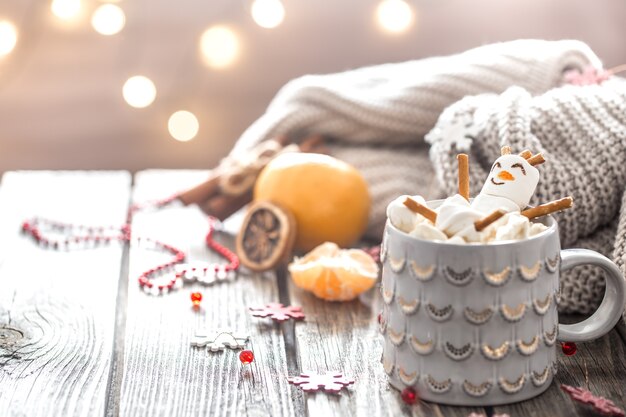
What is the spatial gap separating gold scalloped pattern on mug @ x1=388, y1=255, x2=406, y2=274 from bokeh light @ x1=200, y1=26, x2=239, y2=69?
1159 millimetres

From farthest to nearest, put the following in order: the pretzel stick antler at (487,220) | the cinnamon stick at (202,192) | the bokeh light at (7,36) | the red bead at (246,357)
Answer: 1. the bokeh light at (7,36)
2. the cinnamon stick at (202,192)
3. the red bead at (246,357)
4. the pretzel stick antler at (487,220)

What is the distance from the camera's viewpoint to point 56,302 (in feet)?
3.20

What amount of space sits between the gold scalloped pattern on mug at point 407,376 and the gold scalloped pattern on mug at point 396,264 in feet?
0.28

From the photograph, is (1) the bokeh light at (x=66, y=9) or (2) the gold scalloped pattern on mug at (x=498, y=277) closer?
(2) the gold scalloped pattern on mug at (x=498, y=277)

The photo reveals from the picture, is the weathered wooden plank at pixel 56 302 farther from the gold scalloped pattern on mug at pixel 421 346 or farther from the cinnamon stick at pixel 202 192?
the gold scalloped pattern on mug at pixel 421 346

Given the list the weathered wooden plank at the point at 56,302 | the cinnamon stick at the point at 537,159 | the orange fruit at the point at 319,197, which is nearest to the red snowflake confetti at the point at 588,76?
the orange fruit at the point at 319,197

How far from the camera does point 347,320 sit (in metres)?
0.93

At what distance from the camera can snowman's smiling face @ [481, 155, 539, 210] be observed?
0.75 m

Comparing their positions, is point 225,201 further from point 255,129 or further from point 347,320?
point 347,320

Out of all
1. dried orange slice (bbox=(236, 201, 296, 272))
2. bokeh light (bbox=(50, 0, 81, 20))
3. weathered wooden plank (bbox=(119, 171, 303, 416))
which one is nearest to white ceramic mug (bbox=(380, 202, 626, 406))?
weathered wooden plank (bbox=(119, 171, 303, 416))

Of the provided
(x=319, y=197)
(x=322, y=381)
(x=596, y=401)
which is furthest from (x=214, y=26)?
(x=596, y=401)

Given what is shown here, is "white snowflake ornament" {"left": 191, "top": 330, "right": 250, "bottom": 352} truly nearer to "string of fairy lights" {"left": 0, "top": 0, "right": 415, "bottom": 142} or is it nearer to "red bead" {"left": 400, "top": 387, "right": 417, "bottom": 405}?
"red bead" {"left": 400, "top": 387, "right": 417, "bottom": 405}

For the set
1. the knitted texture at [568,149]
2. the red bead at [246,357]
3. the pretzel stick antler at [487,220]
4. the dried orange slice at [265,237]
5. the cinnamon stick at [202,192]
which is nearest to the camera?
the pretzel stick antler at [487,220]

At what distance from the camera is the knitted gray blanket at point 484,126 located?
93 centimetres
